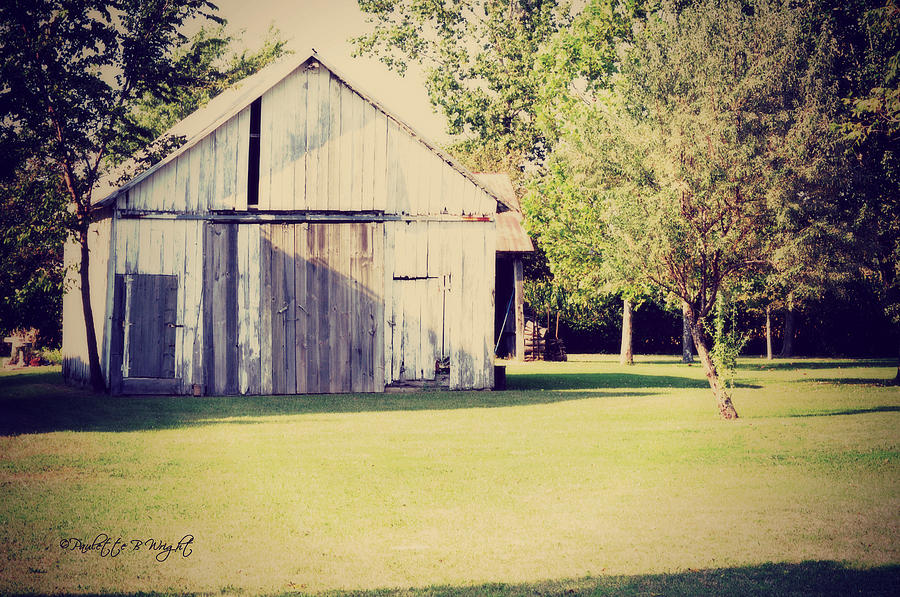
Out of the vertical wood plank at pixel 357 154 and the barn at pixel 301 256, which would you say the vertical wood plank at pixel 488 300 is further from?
the vertical wood plank at pixel 357 154

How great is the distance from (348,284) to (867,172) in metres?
14.0

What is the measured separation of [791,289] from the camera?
79.2 ft

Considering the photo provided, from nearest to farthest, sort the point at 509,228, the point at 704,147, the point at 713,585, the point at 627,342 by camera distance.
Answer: the point at 713,585 < the point at 704,147 < the point at 509,228 < the point at 627,342

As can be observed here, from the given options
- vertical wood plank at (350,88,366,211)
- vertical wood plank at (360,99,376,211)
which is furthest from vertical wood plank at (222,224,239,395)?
vertical wood plank at (360,99,376,211)

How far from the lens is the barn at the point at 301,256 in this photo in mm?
20859

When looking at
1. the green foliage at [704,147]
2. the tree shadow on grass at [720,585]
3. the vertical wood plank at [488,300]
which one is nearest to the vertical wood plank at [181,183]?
the vertical wood plank at [488,300]

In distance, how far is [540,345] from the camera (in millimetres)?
37438

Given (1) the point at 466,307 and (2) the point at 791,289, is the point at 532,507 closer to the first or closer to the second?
(1) the point at 466,307

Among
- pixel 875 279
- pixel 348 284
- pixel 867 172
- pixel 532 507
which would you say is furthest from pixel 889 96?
pixel 532 507

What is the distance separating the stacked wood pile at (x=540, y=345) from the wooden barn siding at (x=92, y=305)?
1808 cm

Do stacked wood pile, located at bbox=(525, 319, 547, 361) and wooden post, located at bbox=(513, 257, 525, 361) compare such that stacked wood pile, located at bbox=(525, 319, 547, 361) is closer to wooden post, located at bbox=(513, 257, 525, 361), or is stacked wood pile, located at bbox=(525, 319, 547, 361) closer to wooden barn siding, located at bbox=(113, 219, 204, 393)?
wooden post, located at bbox=(513, 257, 525, 361)

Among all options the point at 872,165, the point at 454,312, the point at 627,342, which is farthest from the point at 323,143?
the point at 627,342

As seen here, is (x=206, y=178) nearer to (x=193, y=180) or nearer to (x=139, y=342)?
(x=193, y=180)
